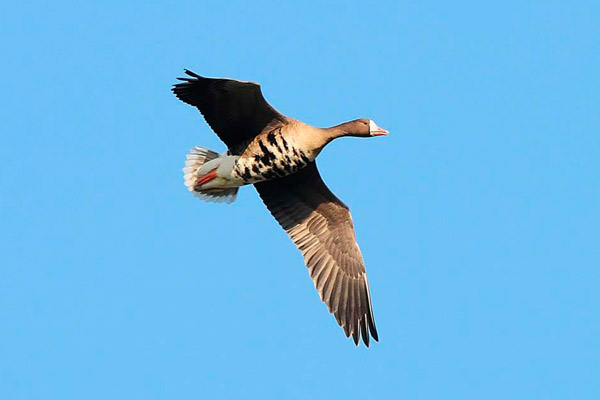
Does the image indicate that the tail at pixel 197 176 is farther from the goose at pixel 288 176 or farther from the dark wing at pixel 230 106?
the dark wing at pixel 230 106

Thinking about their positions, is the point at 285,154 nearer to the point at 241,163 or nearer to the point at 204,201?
the point at 241,163

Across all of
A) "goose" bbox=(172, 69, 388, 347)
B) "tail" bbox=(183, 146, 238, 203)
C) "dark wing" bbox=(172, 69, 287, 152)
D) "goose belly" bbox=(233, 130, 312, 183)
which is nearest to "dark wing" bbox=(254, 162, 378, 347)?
"goose" bbox=(172, 69, 388, 347)

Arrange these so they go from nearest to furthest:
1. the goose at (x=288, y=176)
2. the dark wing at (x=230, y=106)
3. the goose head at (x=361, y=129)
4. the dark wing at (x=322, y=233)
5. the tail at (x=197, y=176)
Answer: the dark wing at (x=230, y=106) < the goose at (x=288, y=176) < the goose head at (x=361, y=129) < the dark wing at (x=322, y=233) < the tail at (x=197, y=176)

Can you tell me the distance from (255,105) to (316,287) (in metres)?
2.60

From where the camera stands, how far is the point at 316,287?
12039 mm

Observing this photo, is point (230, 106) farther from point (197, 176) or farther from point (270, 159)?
point (197, 176)

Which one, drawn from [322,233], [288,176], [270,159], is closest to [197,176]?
[288,176]

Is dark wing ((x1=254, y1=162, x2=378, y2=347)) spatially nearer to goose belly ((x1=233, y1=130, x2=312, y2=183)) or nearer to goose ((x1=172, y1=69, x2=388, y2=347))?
goose ((x1=172, y1=69, x2=388, y2=347))

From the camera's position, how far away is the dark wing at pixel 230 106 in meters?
10.5

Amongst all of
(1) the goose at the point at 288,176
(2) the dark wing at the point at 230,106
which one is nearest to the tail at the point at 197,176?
(1) the goose at the point at 288,176

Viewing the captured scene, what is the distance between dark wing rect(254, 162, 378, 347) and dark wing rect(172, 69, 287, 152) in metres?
1.10

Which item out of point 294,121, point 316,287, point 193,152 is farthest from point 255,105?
point 316,287

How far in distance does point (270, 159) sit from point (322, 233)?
1.69 metres

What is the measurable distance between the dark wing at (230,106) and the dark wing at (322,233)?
1.10 meters
